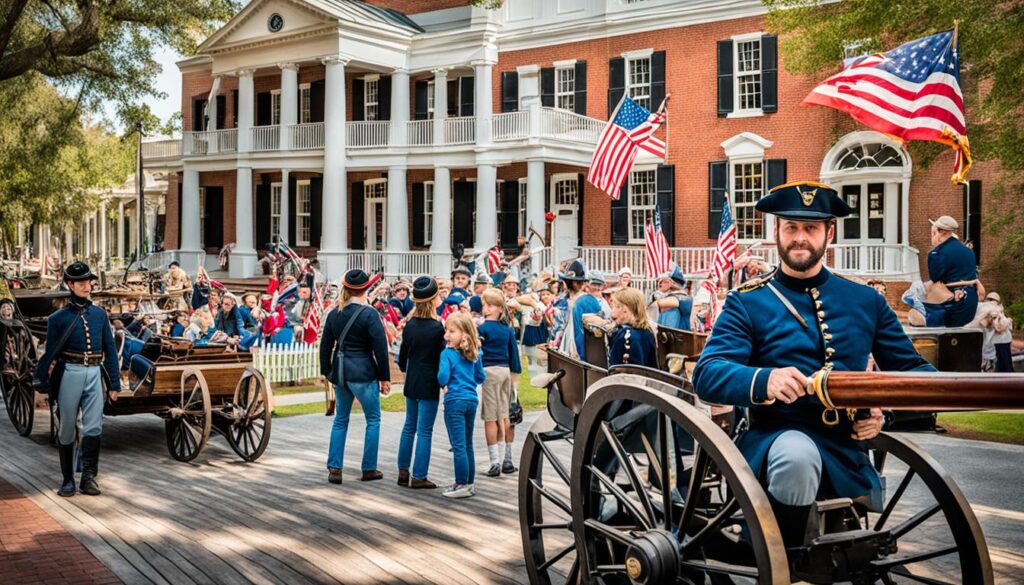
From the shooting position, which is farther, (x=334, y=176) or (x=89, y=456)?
(x=334, y=176)

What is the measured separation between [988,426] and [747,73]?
1736 cm

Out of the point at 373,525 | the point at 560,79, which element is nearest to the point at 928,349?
the point at 373,525

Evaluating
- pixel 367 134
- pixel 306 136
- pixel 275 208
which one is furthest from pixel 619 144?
pixel 275 208

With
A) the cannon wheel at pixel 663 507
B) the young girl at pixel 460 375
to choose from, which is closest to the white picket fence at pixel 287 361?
the young girl at pixel 460 375

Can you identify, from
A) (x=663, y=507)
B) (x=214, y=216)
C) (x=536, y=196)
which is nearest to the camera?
(x=663, y=507)

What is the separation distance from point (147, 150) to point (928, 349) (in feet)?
119

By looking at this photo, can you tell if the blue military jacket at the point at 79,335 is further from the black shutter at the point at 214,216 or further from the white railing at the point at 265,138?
the black shutter at the point at 214,216

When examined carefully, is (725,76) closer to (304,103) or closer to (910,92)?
(304,103)

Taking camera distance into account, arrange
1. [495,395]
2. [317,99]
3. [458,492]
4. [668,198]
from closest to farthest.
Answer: [458,492] → [495,395] → [668,198] → [317,99]

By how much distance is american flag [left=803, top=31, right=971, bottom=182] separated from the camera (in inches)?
406

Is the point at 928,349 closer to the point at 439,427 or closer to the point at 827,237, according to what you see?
the point at 827,237

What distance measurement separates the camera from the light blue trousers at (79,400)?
8.86 metres

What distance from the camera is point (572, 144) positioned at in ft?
96.7

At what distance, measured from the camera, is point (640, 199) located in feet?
99.1
